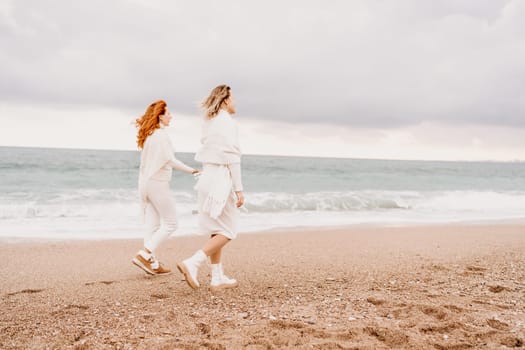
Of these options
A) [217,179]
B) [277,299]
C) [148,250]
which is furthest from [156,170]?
[277,299]

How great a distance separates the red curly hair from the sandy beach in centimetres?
170

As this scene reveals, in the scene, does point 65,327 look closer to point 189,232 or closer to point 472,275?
point 472,275

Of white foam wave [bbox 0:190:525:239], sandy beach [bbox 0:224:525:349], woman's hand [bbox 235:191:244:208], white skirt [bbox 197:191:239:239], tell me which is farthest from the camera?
white foam wave [bbox 0:190:525:239]

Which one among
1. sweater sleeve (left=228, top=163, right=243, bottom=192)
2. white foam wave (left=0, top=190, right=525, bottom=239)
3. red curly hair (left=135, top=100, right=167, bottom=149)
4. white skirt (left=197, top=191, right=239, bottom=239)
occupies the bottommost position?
white foam wave (left=0, top=190, right=525, bottom=239)

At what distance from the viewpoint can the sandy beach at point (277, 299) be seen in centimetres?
297

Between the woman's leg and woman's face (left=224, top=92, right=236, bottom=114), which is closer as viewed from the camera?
woman's face (left=224, top=92, right=236, bottom=114)

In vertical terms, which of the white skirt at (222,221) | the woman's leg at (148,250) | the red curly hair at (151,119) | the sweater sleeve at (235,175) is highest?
the red curly hair at (151,119)

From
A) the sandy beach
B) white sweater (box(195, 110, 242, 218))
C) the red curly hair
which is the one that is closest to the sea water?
the sandy beach

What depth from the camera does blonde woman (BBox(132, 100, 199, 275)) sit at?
16.1 feet

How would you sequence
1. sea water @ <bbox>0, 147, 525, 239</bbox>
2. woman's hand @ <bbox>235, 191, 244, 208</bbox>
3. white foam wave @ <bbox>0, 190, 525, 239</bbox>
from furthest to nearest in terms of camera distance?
sea water @ <bbox>0, 147, 525, 239</bbox> < white foam wave @ <bbox>0, 190, 525, 239</bbox> < woman's hand @ <bbox>235, 191, 244, 208</bbox>

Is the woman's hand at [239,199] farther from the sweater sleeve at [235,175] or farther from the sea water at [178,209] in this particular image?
the sea water at [178,209]

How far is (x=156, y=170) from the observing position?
194 inches

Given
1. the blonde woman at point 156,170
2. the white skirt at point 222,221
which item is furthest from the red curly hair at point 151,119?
the white skirt at point 222,221

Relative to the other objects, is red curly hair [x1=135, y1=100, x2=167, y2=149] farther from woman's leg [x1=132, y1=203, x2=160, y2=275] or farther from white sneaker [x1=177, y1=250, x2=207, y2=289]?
white sneaker [x1=177, y1=250, x2=207, y2=289]
